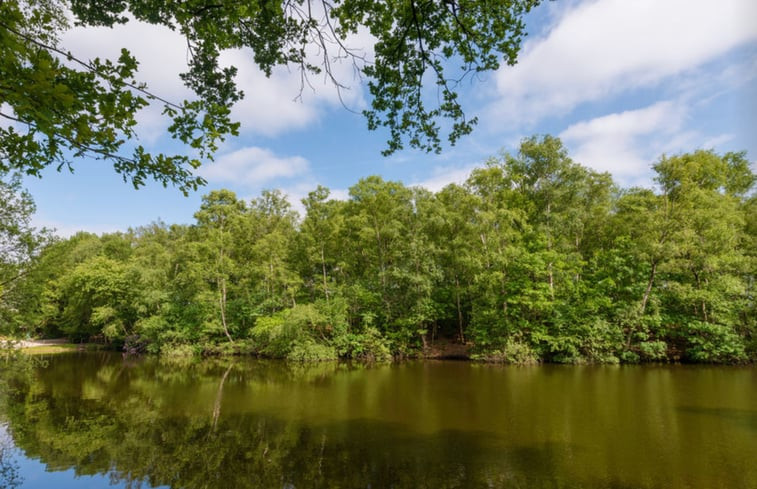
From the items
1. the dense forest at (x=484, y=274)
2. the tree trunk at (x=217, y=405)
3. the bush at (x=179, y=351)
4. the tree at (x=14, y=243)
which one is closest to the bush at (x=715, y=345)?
the dense forest at (x=484, y=274)

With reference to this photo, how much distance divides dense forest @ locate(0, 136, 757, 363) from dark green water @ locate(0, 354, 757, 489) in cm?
484

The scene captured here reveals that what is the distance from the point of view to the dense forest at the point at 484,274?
18.3 m

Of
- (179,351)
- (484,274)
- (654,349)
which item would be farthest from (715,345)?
(179,351)

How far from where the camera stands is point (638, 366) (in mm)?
17062

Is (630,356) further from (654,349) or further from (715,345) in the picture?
(715,345)

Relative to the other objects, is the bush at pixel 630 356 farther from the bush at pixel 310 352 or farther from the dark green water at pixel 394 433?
the bush at pixel 310 352

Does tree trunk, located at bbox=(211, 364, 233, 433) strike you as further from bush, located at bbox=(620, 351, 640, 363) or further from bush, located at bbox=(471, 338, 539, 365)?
bush, located at bbox=(620, 351, 640, 363)

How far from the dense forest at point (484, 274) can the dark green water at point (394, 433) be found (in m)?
4.84

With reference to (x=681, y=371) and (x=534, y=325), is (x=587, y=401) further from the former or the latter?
(x=534, y=325)

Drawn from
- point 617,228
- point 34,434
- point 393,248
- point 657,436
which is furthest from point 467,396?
point 617,228

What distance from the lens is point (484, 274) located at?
67.2 ft

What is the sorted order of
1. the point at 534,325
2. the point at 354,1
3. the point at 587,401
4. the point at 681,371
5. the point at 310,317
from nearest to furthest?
1. the point at 354,1
2. the point at 587,401
3. the point at 681,371
4. the point at 534,325
5. the point at 310,317

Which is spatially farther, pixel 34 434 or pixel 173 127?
pixel 34 434

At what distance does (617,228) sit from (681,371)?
33.6ft
